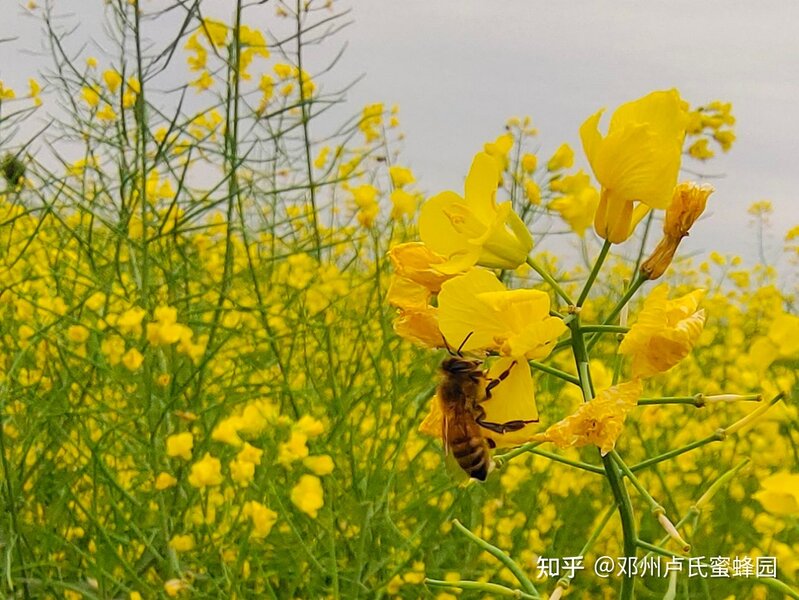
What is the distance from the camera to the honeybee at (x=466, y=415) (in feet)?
2.14

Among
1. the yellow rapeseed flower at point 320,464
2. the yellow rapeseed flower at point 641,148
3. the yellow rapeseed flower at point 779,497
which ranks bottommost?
the yellow rapeseed flower at point 320,464

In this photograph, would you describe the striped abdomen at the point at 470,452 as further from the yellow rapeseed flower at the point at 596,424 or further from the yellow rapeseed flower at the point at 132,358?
the yellow rapeseed flower at the point at 132,358

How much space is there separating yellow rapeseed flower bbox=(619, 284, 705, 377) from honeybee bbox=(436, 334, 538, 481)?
137 mm

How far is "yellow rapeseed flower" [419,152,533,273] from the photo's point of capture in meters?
0.56

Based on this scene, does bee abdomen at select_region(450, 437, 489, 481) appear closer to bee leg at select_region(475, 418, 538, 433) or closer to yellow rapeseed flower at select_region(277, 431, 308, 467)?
bee leg at select_region(475, 418, 538, 433)

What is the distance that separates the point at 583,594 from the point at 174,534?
1.00 meters

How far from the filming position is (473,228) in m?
0.57

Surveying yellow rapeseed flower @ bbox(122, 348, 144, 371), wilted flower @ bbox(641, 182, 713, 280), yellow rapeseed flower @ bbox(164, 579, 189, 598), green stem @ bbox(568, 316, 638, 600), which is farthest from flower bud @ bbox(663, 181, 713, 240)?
yellow rapeseed flower @ bbox(122, 348, 144, 371)

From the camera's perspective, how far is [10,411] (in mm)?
1657

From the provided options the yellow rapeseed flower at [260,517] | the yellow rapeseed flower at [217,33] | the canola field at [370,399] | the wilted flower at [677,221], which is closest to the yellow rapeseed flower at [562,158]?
the canola field at [370,399]

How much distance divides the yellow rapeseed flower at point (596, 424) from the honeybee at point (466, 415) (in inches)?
4.8

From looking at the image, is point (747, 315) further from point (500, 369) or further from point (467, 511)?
point (500, 369)

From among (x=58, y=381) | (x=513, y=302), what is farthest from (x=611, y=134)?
(x=58, y=381)

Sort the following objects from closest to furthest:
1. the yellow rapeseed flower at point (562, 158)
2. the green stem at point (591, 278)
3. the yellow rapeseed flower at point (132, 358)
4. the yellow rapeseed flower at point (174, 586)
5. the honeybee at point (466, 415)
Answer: the green stem at point (591, 278)
the honeybee at point (466, 415)
the yellow rapeseed flower at point (174, 586)
the yellow rapeseed flower at point (132, 358)
the yellow rapeseed flower at point (562, 158)
